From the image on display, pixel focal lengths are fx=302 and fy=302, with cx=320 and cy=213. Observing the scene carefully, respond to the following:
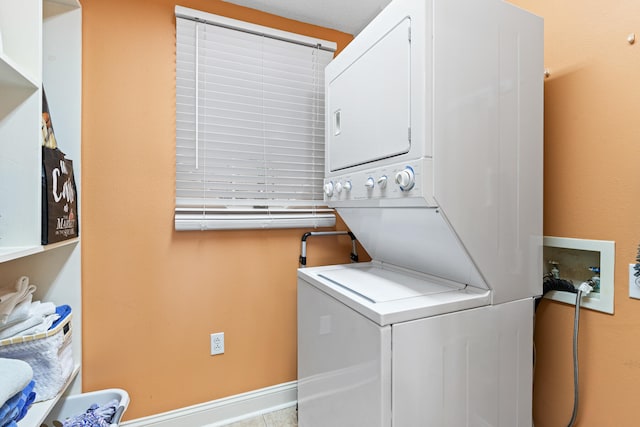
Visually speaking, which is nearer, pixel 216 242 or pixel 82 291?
pixel 82 291

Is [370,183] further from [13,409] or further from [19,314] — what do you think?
[19,314]

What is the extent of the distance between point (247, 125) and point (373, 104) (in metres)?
0.91

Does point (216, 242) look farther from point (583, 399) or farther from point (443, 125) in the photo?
point (583, 399)

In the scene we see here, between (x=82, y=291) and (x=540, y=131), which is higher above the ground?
(x=540, y=131)

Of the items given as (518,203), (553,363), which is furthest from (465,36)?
(553,363)

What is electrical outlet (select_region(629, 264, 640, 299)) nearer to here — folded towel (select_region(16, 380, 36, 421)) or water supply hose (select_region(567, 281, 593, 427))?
water supply hose (select_region(567, 281, 593, 427))

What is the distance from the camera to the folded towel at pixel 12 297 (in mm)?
1142

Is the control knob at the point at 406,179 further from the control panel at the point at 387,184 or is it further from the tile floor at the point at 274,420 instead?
the tile floor at the point at 274,420

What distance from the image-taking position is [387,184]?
1138 millimetres

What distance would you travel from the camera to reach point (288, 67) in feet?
6.37

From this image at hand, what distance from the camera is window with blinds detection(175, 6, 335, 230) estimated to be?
1.72m

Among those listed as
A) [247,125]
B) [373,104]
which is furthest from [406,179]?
[247,125]

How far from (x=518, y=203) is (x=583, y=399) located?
87 cm

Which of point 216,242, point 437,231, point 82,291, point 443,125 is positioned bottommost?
point 82,291
